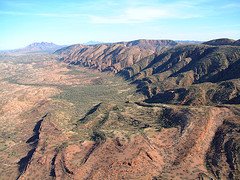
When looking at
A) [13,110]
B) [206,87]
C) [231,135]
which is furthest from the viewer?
[13,110]

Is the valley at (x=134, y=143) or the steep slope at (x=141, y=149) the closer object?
the steep slope at (x=141, y=149)

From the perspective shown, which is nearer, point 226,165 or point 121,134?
point 226,165

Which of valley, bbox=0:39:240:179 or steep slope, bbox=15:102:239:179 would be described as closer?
steep slope, bbox=15:102:239:179

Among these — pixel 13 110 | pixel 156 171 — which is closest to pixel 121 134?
pixel 156 171

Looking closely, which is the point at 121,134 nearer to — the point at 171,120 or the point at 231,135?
the point at 171,120

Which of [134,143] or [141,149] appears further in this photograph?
[134,143]

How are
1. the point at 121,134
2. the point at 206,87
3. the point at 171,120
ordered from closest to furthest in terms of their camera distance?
the point at 121,134, the point at 171,120, the point at 206,87

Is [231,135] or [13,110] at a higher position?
[231,135]

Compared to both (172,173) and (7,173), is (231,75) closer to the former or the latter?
(172,173)

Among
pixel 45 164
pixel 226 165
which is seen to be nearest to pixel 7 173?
pixel 45 164
